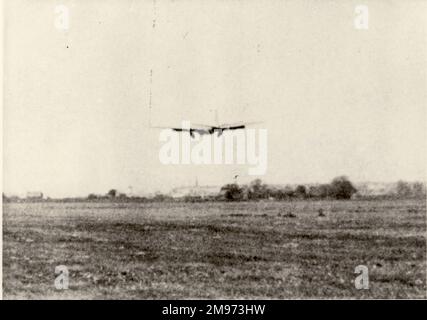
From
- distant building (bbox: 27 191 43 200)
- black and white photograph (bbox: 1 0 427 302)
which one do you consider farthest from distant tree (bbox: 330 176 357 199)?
distant building (bbox: 27 191 43 200)

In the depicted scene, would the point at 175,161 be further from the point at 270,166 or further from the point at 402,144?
the point at 402,144

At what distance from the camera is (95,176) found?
40.5 feet

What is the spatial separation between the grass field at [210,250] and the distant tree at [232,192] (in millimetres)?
213

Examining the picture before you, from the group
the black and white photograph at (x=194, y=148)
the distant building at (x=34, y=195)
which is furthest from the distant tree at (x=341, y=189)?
the distant building at (x=34, y=195)

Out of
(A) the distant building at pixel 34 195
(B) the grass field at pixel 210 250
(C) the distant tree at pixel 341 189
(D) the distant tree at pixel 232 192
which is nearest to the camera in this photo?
(B) the grass field at pixel 210 250

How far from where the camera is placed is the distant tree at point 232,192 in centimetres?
1277

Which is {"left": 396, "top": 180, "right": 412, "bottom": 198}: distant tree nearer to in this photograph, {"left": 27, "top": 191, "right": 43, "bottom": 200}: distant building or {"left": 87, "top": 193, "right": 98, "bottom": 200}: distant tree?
{"left": 87, "top": 193, "right": 98, "bottom": 200}: distant tree

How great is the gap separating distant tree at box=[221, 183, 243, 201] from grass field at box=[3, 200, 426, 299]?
0.70 feet

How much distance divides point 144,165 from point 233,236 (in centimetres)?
255

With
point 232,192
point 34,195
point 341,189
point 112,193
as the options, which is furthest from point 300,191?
point 34,195

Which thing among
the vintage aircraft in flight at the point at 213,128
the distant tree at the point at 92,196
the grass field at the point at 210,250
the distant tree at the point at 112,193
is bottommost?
the grass field at the point at 210,250

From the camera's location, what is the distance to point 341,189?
1357 centimetres

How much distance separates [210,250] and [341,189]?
359 cm

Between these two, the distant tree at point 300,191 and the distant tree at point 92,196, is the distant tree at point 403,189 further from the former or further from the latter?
the distant tree at point 92,196
